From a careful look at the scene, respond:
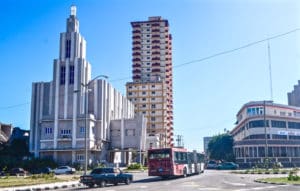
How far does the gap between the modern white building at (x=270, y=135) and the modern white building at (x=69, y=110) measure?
2934 cm

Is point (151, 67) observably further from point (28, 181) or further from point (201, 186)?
point (201, 186)

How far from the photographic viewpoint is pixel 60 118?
79125 mm

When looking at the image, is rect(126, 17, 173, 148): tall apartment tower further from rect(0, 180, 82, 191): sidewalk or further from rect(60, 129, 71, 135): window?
rect(0, 180, 82, 191): sidewalk

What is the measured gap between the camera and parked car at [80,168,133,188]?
92.3 ft

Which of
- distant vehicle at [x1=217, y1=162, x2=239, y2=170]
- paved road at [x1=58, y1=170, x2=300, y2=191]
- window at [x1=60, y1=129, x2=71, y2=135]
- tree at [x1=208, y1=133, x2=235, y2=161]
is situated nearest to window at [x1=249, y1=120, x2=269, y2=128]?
distant vehicle at [x1=217, y1=162, x2=239, y2=170]

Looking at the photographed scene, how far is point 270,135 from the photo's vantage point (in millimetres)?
77812

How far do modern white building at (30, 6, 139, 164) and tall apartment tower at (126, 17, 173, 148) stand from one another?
39464mm

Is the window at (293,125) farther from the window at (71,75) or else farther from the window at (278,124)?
the window at (71,75)

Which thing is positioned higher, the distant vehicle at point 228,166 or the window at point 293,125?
the window at point 293,125

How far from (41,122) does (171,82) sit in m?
67.9

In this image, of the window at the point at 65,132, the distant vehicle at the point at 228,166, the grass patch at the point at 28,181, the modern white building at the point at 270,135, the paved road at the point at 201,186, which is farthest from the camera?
the window at the point at 65,132

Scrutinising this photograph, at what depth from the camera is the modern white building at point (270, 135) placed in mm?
74938

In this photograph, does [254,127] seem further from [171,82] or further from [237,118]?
[171,82]

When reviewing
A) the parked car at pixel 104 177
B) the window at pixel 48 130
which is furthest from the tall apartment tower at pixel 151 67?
the parked car at pixel 104 177
